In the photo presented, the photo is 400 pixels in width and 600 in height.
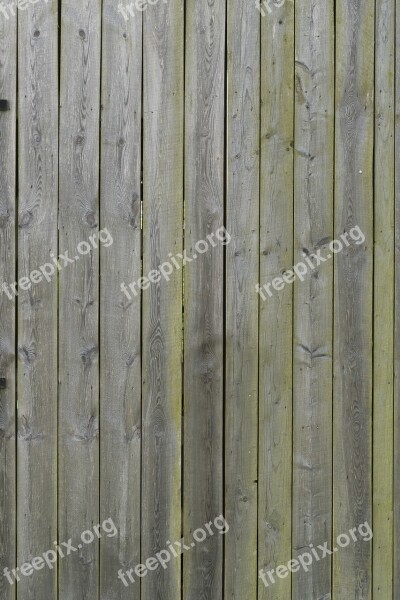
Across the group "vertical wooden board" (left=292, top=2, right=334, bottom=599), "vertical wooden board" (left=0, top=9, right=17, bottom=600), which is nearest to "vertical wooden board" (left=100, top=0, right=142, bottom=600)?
"vertical wooden board" (left=0, top=9, right=17, bottom=600)

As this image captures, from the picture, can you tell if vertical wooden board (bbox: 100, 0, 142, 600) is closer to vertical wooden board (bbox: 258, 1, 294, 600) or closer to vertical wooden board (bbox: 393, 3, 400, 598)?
vertical wooden board (bbox: 258, 1, 294, 600)

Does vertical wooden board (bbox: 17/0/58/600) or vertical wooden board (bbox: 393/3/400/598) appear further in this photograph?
vertical wooden board (bbox: 393/3/400/598)

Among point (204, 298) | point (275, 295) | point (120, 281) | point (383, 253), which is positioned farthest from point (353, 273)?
point (120, 281)

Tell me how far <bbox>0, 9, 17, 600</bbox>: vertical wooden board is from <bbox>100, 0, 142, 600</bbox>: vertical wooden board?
29 centimetres

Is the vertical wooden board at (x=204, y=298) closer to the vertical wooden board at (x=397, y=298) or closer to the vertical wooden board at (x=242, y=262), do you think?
the vertical wooden board at (x=242, y=262)

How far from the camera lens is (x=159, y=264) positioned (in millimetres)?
2053

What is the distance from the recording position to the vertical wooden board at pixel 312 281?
2100mm

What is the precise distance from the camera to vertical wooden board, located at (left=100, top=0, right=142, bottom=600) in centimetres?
204

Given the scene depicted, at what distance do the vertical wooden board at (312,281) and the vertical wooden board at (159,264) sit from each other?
1.32 ft

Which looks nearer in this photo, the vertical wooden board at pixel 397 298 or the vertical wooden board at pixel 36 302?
the vertical wooden board at pixel 36 302

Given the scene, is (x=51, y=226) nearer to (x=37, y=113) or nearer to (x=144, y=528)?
(x=37, y=113)

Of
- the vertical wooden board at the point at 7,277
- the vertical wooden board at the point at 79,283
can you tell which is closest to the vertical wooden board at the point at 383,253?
the vertical wooden board at the point at 79,283

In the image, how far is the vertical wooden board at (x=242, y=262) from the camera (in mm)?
2074

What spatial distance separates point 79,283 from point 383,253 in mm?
1033
